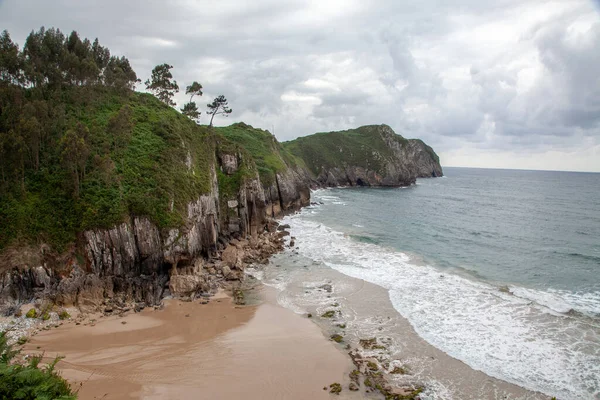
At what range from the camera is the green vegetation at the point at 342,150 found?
127m

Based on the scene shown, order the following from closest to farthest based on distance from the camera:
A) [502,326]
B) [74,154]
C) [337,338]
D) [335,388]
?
[335,388], [337,338], [502,326], [74,154]

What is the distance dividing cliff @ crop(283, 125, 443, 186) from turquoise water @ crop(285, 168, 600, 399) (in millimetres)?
55413

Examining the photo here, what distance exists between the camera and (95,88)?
1736 inches

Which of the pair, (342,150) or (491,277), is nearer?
(491,277)

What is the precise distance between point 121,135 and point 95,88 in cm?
1355

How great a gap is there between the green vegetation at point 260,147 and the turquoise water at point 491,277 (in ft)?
32.0

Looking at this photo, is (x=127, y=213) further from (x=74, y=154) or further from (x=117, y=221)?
(x=74, y=154)

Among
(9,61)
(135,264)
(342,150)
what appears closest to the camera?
(135,264)

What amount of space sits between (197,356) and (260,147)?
5857 centimetres

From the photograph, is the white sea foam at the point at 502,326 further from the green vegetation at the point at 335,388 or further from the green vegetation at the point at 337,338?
the green vegetation at the point at 335,388

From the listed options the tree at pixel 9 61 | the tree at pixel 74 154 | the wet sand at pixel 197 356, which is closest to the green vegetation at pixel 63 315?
the wet sand at pixel 197 356

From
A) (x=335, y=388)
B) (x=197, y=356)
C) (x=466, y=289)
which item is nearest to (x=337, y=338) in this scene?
(x=335, y=388)

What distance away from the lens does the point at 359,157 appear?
429 feet

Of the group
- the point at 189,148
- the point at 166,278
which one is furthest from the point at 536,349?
the point at 189,148
